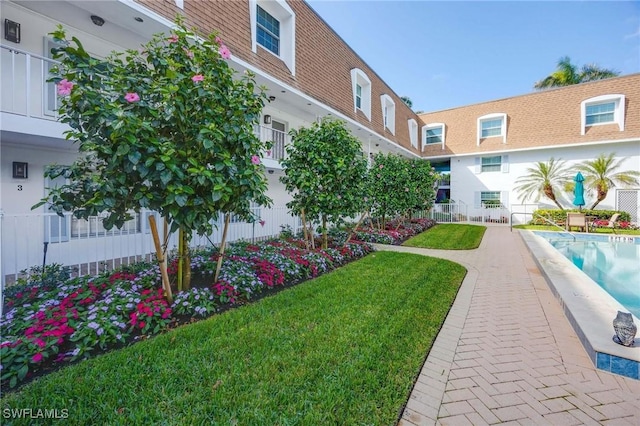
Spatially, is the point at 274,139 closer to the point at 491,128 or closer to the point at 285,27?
the point at 285,27

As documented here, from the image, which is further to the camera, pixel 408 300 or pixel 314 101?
pixel 314 101

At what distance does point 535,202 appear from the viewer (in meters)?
20.7

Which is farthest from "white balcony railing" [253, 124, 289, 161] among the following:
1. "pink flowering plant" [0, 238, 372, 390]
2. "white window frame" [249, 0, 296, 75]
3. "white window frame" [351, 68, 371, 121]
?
"white window frame" [351, 68, 371, 121]

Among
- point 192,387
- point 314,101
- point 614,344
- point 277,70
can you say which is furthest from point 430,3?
A: point 192,387

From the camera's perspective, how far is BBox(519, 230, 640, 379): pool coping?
9.58ft

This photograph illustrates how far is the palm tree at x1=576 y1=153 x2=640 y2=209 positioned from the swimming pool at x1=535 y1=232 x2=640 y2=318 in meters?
7.68

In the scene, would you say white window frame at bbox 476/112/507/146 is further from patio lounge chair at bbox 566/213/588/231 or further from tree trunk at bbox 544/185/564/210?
patio lounge chair at bbox 566/213/588/231

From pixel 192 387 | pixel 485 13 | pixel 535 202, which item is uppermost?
pixel 485 13

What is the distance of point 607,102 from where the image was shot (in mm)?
18500

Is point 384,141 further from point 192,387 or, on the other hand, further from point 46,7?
point 192,387

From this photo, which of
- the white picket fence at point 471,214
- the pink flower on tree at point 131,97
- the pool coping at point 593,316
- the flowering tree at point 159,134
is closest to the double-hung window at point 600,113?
the white picket fence at point 471,214

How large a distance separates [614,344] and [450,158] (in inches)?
956

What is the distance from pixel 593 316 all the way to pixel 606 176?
67.7ft

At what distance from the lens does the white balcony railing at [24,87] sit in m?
5.31
